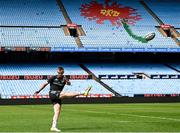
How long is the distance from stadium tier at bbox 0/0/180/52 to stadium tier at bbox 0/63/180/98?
2638mm

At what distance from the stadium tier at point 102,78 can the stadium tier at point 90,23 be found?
264 centimetres

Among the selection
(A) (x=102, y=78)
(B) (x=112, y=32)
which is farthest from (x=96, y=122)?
(B) (x=112, y=32)

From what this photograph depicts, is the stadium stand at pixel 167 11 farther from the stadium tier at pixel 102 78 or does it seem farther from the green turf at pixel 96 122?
the green turf at pixel 96 122

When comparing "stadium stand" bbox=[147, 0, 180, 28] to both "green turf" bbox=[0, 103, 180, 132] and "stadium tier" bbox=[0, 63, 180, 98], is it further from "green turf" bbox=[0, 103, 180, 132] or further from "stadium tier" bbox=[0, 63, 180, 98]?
"green turf" bbox=[0, 103, 180, 132]

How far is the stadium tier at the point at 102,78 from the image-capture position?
52938mm

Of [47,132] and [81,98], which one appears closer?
[47,132]

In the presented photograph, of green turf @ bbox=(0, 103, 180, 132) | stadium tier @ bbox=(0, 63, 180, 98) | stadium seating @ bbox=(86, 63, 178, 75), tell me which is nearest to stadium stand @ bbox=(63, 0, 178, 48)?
stadium seating @ bbox=(86, 63, 178, 75)

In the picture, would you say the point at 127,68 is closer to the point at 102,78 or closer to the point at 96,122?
the point at 102,78

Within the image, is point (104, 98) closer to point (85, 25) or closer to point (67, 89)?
point (67, 89)

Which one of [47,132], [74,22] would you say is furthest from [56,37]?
[47,132]

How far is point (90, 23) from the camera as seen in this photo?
2395 inches

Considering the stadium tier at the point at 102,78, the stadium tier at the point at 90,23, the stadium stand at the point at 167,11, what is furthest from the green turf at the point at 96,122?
the stadium stand at the point at 167,11

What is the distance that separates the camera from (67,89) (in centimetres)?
5419

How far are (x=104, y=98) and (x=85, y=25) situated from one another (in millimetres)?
13118
